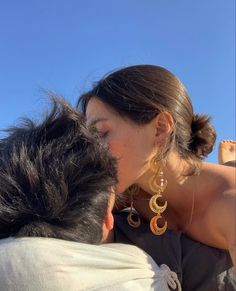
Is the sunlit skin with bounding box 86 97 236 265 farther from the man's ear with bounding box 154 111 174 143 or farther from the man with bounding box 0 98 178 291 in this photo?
the man with bounding box 0 98 178 291

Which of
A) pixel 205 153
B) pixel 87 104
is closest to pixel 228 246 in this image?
pixel 205 153

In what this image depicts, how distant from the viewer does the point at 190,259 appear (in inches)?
54.2

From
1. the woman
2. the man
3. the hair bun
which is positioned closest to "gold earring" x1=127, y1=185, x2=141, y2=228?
the woman

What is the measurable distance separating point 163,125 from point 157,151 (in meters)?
0.10

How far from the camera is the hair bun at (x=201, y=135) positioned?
180 cm

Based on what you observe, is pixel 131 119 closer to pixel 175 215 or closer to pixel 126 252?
pixel 175 215

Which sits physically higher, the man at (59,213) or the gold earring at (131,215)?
the man at (59,213)

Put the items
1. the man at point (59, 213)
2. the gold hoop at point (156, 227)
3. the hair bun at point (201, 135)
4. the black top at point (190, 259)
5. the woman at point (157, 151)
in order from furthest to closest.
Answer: the hair bun at point (201, 135) < the woman at point (157, 151) < the gold hoop at point (156, 227) < the black top at point (190, 259) < the man at point (59, 213)

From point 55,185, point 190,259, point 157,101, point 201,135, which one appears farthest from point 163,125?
point 55,185

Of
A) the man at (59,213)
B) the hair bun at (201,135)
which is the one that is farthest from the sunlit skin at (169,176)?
the man at (59,213)

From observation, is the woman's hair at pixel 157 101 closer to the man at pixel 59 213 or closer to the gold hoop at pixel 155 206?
the gold hoop at pixel 155 206

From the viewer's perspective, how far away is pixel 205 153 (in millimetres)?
1829

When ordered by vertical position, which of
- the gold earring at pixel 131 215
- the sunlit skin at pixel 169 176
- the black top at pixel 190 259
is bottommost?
the black top at pixel 190 259

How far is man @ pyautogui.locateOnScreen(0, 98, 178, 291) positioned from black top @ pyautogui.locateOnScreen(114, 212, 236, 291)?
47cm
